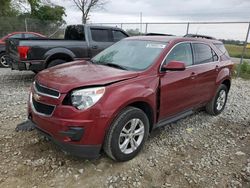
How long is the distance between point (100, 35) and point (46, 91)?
5.53 meters

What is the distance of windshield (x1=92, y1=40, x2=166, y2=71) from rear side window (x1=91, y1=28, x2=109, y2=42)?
382 cm

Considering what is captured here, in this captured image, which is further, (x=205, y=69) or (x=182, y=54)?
(x=205, y=69)

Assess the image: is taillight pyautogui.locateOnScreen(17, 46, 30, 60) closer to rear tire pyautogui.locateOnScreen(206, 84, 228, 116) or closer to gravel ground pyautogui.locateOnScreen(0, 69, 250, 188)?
gravel ground pyautogui.locateOnScreen(0, 69, 250, 188)

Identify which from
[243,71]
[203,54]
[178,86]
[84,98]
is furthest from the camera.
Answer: [243,71]

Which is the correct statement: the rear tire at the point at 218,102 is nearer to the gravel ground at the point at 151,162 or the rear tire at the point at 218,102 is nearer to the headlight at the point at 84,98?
the gravel ground at the point at 151,162

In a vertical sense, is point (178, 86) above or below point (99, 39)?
below

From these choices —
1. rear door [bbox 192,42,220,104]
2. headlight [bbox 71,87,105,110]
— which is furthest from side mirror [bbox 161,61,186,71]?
headlight [bbox 71,87,105,110]

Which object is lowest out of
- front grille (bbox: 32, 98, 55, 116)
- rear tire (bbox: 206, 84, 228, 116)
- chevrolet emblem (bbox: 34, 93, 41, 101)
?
rear tire (bbox: 206, 84, 228, 116)

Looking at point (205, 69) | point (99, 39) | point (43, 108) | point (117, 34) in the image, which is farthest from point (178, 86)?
point (117, 34)

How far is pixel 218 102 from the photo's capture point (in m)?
5.51

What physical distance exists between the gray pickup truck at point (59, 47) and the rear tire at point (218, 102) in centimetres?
420

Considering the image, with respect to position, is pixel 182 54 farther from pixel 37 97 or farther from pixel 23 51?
pixel 23 51

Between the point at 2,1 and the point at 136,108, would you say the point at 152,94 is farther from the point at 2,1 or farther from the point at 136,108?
the point at 2,1

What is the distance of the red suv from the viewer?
2896mm
